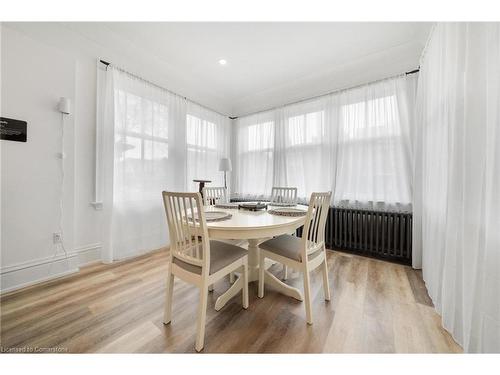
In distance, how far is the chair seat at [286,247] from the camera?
4.88ft

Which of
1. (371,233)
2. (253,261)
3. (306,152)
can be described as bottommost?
(253,261)

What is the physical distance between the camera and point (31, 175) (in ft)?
6.28

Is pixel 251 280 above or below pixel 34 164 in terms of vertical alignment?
below

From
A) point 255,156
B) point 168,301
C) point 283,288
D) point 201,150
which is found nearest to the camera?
point 168,301

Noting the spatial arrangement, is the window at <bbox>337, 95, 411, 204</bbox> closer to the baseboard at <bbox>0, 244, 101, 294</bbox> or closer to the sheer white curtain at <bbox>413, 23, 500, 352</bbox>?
the sheer white curtain at <bbox>413, 23, 500, 352</bbox>

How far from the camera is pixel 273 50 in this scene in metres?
2.51

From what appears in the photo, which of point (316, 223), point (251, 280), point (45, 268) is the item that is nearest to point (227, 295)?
point (251, 280)

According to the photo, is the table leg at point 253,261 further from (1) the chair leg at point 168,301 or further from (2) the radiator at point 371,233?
(2) the radiator at point 371,233

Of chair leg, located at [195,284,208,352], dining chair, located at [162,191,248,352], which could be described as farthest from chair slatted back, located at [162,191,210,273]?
chair leg, located at [195,284,208,352]

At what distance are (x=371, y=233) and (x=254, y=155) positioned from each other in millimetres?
2440

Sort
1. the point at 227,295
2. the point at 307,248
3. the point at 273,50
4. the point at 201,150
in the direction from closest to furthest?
the point at 307,248
the point at 227,295
the point at 273,50
the point at 201,150

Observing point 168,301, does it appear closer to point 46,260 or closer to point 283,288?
point 283,288

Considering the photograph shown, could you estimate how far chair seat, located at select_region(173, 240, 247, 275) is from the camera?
1.28m

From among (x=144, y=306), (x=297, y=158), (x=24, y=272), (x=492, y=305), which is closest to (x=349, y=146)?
(x=297, y=158)
